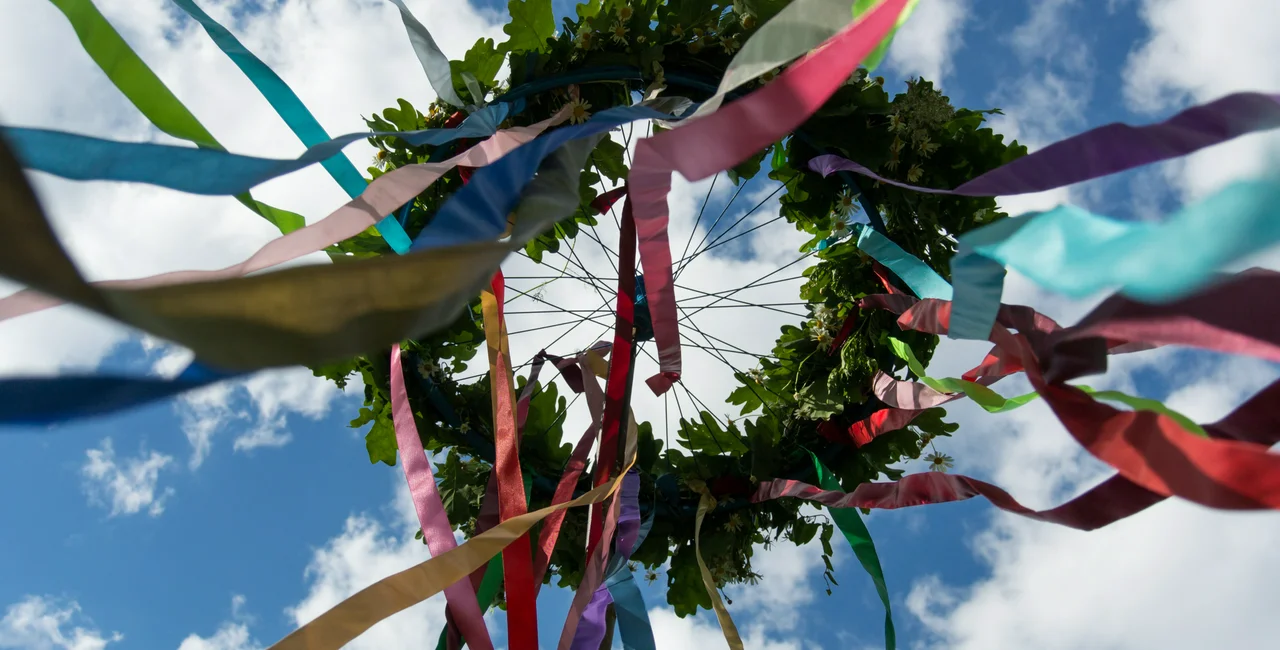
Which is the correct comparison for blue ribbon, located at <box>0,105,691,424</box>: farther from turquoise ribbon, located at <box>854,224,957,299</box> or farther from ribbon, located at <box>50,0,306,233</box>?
turquoise ribbon, located at <box>854,224,957,299</box>

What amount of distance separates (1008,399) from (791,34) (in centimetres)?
93

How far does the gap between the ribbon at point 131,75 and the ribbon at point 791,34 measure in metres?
1.18

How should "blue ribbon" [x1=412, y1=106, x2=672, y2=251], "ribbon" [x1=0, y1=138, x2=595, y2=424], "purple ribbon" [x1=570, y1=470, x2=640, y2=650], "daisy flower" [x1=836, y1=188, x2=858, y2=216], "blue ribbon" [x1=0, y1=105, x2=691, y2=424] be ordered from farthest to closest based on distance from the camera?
"daisy flower" [x1=836, y1=188, x2=858, y2=216] → "purple ribbon" [x1=570, y1=470, x2=640, y2=650] → "blue ribbon" [x1=412, y1=106, x2=672, y2=251] → "blue ribbon" [x1=0, y1=105, x2=691, y2=424] → "ribbon" [x1=0, y1=138, x2=595, y2=424]

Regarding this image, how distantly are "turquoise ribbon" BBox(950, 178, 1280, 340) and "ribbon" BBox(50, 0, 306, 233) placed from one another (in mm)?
1649

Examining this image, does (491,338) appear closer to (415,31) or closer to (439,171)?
(439,171)

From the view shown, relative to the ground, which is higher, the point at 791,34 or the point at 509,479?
the point at 791,34

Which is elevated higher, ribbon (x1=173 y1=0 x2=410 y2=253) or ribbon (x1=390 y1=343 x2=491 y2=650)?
ribbon (x1=173 y1=0 x2=410 y2=253)

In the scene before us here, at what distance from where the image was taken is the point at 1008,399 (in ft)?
6.18

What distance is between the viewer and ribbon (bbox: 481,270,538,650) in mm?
1925

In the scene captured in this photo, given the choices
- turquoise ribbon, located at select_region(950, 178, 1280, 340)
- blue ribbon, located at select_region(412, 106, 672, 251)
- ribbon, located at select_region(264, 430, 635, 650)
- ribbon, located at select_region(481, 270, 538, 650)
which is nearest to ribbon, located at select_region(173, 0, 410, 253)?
ribbon, located at select_region(481, 270, 538, 650)

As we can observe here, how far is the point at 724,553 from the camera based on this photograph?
3.34 metres

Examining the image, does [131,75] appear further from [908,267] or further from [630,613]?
[908,267]

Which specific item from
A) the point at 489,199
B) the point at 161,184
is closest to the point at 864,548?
the point at 489,199

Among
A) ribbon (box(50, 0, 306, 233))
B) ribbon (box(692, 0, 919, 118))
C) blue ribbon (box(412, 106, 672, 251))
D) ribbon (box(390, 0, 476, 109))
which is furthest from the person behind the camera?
ribbon (box(390, 0, 476, 109))
